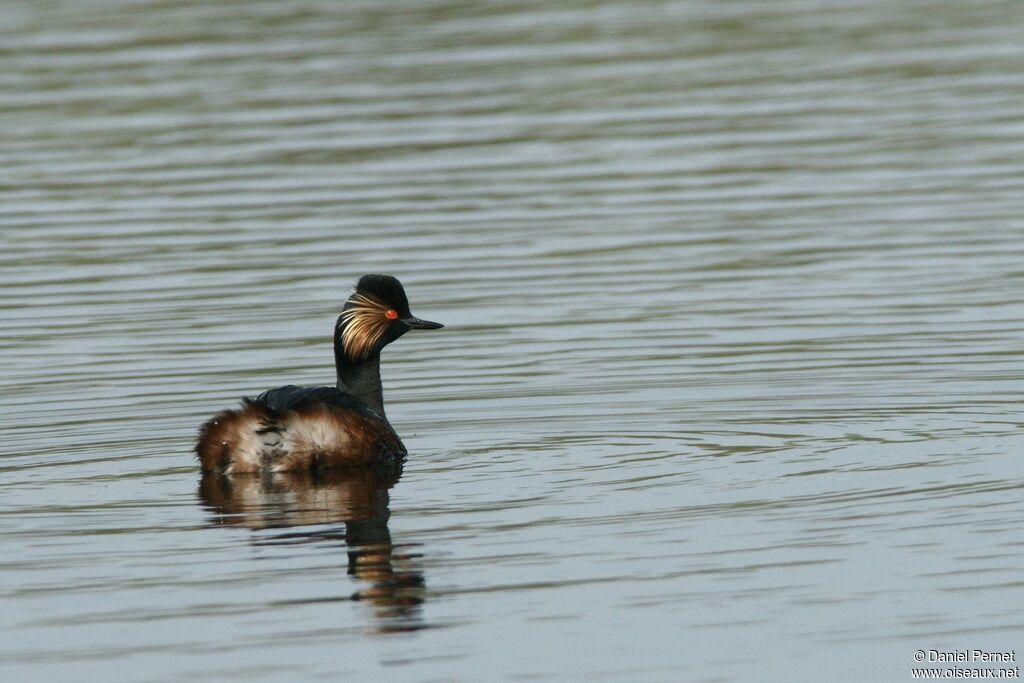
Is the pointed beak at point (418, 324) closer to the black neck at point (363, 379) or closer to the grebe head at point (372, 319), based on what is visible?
the grebe head at point (372, 319)

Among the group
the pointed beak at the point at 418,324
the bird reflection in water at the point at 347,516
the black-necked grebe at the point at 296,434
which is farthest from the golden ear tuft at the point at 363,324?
the bird reflection in water at the point at 347,516

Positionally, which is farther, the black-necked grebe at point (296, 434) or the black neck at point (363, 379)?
the black neck at point (363, 379)

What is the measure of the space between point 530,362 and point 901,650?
6.64 m

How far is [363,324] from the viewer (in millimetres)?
12570

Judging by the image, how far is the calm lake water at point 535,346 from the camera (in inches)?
346

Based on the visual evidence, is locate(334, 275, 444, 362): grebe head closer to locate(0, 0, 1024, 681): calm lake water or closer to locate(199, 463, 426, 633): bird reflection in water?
locate(0, 0, 1024, 681): calm lake water

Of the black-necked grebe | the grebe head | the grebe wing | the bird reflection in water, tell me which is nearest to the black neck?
the grebe head

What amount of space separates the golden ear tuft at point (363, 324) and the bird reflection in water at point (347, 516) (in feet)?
3.17

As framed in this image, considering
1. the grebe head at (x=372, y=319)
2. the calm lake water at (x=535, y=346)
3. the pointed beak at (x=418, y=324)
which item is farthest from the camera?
the pointed beak at (x=418, y=324)

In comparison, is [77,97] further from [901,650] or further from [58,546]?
[901,650]

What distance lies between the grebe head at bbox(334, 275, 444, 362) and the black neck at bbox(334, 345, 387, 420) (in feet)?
0.12

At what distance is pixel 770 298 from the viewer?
54.1 ft

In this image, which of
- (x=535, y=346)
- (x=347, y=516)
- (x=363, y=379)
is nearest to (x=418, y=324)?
(x=363, y=379)

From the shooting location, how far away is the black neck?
41.0 feet
